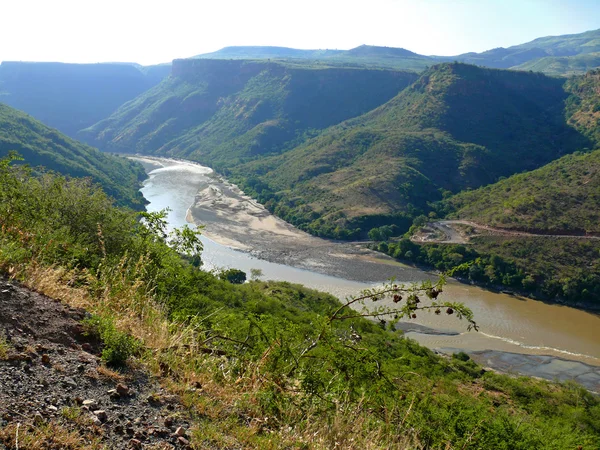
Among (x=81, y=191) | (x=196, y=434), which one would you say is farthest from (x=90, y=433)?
(x=81, y=191)

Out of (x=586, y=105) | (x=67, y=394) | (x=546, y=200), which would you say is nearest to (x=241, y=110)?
(x=586, y=105)

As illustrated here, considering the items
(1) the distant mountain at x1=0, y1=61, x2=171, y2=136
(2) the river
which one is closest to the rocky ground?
(2) the river

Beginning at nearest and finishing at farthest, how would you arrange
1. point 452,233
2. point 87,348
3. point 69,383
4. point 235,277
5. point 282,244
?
point 69,383 → point 87,348 → point 235,277 → point 452,233 → point 282,244

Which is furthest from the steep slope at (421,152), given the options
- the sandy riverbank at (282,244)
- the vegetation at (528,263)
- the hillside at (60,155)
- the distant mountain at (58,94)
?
the distant mountain at (58,94)

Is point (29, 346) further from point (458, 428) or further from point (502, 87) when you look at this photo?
point (502, 87)

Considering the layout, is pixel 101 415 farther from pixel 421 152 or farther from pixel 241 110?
pixel 241 110
